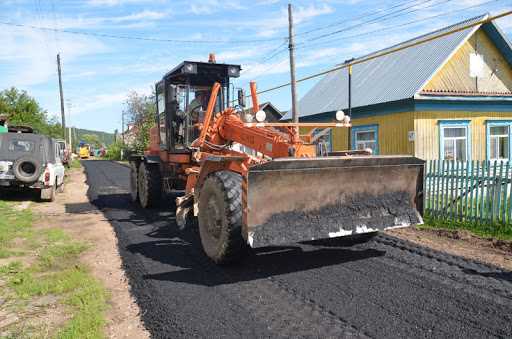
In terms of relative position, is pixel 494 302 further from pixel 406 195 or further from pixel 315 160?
pixel 315 160

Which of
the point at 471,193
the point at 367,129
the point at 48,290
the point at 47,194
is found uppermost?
the point at 367,129

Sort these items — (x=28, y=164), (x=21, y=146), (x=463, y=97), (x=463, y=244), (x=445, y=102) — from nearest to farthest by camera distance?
(x=463, y=244), (x=28, y=164), (x=21, y=146), (x=445, y=102), (x=463, y=97)

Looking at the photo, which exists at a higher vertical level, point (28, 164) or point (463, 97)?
point (463, 97)

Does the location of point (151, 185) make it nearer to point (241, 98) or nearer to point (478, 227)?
point (241, 98)

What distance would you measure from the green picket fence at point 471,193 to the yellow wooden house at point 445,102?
5.89 m

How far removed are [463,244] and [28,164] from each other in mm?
10937

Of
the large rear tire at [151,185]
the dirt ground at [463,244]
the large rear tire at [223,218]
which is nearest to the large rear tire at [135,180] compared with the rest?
the large rear tire at [151,185]

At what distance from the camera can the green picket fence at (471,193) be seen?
7973 mm

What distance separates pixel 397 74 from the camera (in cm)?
1697

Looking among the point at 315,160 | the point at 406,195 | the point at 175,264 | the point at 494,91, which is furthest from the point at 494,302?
the point at 494,91

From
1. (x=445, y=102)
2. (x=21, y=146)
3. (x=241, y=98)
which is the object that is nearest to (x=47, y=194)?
(x=21, y=146)

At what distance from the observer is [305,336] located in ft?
12.0

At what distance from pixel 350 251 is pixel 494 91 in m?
13.4

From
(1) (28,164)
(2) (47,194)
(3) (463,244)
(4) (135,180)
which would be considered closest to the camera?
(3) (463,244)
